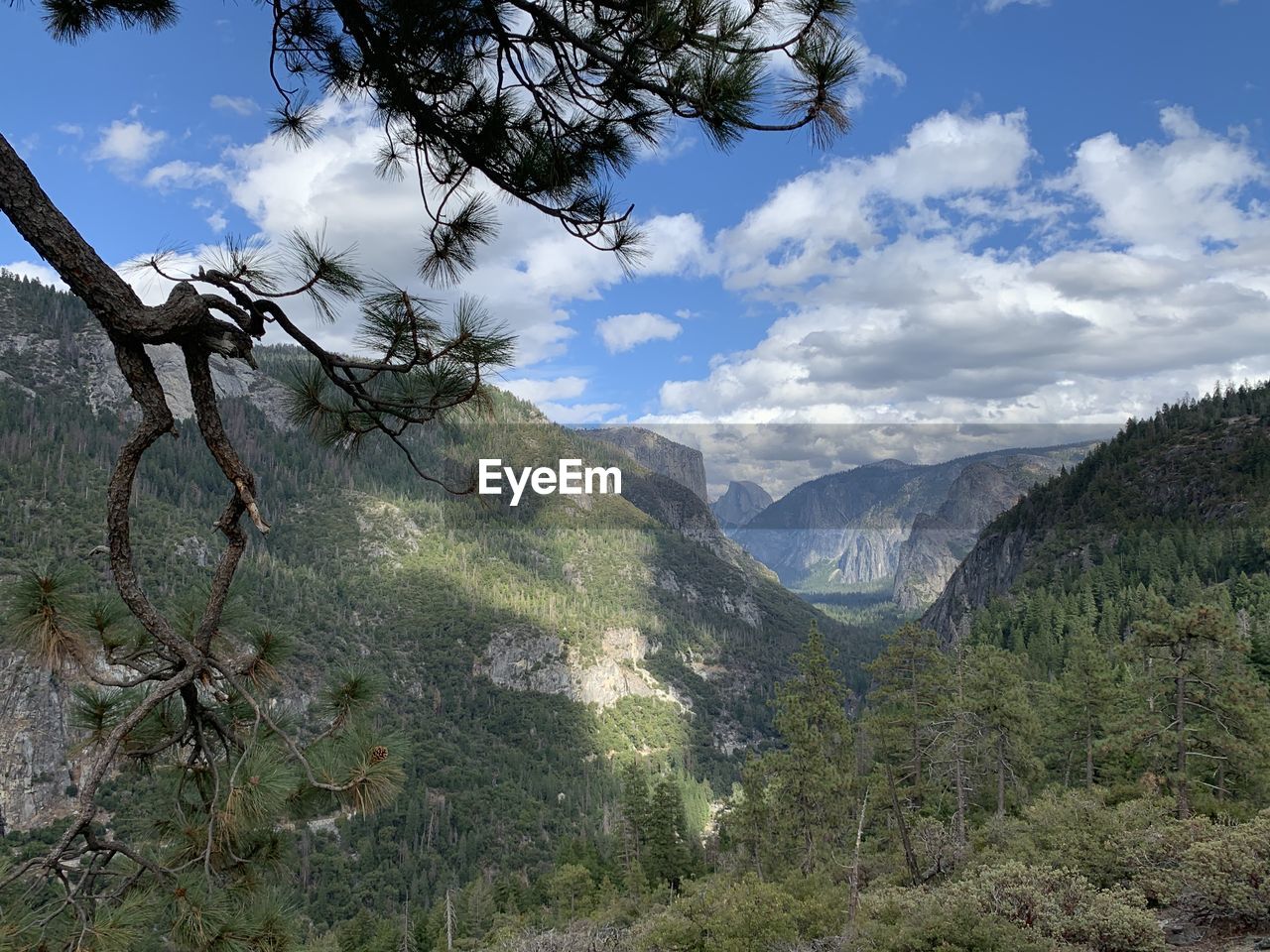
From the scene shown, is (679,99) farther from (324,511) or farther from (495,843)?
(324,511)

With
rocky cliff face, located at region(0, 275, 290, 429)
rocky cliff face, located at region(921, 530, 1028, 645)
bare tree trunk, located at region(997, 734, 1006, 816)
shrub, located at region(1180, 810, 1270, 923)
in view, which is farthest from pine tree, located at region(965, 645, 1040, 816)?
rocky cliff face, located at region(0, 275, 290, 429)

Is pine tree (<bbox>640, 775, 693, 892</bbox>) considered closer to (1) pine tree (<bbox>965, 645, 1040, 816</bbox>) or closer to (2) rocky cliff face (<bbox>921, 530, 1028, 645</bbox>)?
(1) pine tree (<bbox>965, 645, 1040, 816</bbox>)

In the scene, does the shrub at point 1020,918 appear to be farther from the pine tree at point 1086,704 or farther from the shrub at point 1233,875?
the pine tree at point 1086,704

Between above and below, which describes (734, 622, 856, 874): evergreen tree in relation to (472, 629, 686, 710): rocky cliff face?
above

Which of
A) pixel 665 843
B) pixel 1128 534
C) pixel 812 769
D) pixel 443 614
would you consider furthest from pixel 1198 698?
pixel 443 614

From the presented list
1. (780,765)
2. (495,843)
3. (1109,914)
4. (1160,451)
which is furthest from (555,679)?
(1109,914)
